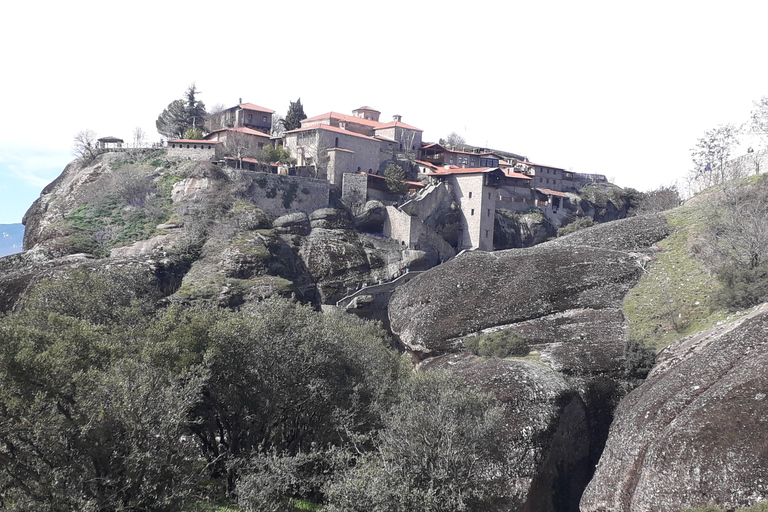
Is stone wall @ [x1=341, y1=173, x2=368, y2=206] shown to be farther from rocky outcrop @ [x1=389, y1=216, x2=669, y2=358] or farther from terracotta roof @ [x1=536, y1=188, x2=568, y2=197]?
terracotta roof @ [x1=536, y1=188, x2=568, y2=197]

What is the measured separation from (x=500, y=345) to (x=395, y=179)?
36.7 meters

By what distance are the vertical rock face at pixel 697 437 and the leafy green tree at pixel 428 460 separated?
5177mm

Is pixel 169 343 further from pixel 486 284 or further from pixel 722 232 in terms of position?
pixel 722 232

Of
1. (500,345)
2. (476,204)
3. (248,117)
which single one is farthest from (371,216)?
(500,345)

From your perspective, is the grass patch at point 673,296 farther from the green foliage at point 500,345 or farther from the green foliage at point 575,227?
the green foliage at point 575,227

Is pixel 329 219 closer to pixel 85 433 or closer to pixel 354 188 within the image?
pixel 354 188

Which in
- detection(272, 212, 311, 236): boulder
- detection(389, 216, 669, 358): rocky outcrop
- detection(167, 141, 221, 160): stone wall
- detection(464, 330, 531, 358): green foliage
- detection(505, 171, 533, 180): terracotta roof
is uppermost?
detection(505, 171, 533, 180): terracotta roof

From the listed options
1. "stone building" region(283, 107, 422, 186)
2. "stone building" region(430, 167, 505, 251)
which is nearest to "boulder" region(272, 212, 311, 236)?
"stone building" region(283, 107, 422, 186)

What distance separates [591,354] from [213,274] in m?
31.5

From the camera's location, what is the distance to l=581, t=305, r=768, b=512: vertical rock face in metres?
19.2

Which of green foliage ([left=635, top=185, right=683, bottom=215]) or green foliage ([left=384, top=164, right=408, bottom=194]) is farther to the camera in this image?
green foliage ([left=635, top=185, right=683, bottom=215])

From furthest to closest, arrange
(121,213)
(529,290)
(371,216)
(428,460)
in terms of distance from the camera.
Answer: (371,216)
(121,213)
(529,290)
(428,460)

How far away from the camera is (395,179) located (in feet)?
225

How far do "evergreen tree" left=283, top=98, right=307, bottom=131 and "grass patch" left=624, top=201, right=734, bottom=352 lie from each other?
175 ft
